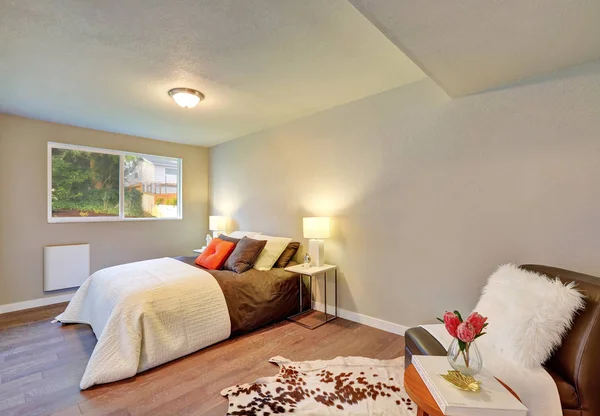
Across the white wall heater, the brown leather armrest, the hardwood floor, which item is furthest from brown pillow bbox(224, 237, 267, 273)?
the white wall heater

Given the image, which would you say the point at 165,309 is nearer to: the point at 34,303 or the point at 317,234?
the point at 317,234

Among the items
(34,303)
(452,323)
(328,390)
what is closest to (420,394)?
(452,323)

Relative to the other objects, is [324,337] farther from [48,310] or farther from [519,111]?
[48,310]

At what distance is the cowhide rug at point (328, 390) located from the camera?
175 cm

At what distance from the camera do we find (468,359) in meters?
1.21

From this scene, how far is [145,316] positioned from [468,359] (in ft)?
7.39

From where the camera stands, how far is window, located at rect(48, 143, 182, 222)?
3.88m

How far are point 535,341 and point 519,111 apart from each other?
169cm

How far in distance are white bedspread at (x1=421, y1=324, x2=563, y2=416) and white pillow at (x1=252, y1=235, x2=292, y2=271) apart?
2.40 metres

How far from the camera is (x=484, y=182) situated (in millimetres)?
2309

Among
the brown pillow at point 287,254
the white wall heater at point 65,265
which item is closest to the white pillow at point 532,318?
the brown pillow at point 287,254

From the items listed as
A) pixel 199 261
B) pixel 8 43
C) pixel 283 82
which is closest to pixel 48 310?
pixel 199 261

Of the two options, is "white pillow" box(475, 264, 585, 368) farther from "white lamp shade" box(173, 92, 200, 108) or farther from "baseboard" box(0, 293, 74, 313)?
"baseboard" box(0, 293, 74, 313)

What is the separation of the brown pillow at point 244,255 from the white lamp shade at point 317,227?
2.27 feet
